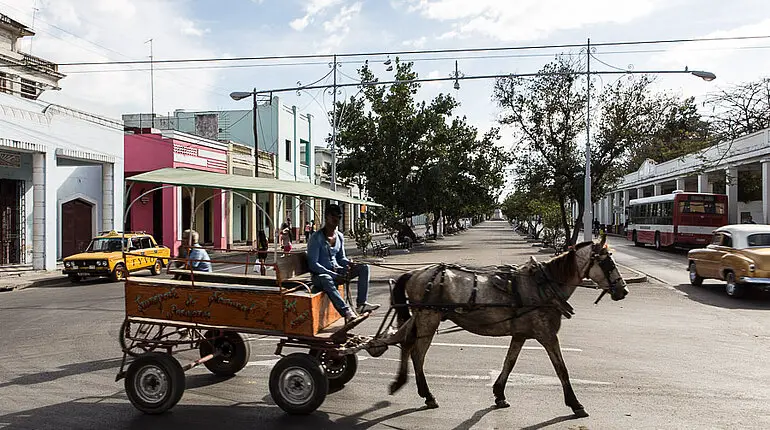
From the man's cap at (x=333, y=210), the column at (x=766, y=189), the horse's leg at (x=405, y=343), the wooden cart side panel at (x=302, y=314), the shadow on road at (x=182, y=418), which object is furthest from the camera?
the column at (x=766, y=189)

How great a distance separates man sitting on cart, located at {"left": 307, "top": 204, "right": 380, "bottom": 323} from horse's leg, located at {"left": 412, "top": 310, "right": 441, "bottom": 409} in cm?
70

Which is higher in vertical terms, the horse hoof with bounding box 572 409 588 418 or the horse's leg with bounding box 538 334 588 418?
the horse's leg with bounding box 538 334 588 418

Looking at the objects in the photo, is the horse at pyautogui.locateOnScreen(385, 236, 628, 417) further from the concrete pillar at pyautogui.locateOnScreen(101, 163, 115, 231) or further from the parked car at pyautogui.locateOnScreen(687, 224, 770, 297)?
the concrete pillar at pyautogui.locateOnScreen(101, 163, 115, 231)

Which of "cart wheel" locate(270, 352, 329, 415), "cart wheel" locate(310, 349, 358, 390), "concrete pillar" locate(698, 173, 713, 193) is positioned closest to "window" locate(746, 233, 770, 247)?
"cart wheel" locate(310, 349, 358, 390)

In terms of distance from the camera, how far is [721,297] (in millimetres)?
15805

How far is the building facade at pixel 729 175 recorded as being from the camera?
2775 centimetres

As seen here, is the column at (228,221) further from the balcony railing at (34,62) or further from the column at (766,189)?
the column at (766,189)

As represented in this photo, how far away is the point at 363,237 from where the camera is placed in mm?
28812

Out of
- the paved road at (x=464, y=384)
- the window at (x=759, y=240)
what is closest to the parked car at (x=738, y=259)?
the window at (x=759, y=240)

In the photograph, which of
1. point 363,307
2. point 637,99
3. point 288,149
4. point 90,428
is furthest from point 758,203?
point 90,428

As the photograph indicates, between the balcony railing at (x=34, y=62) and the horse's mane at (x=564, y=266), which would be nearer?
the horse's mane at (x=564, y=266)

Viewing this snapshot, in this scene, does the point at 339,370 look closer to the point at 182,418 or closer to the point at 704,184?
the point at 182,418

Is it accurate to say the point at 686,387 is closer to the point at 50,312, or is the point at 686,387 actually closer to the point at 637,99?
the point at 50,312

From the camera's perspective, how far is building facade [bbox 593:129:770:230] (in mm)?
27750
